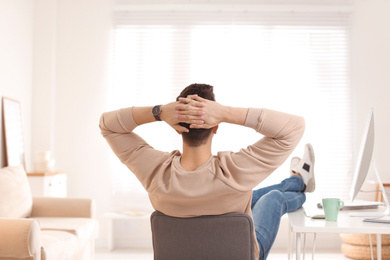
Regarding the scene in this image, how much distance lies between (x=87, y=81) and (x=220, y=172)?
3.66 meters

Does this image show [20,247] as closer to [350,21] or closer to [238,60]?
[238,60]

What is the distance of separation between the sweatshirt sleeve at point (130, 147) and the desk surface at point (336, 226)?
0.61m

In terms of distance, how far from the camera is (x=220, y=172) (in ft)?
5.02

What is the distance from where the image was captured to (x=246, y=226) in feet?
4.85

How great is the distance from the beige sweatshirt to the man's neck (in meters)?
0.03

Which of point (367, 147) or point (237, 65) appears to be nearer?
point (367, 147)

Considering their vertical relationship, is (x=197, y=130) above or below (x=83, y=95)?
below

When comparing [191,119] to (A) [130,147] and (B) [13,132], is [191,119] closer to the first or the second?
(A) [130,147]

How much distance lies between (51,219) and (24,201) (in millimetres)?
260

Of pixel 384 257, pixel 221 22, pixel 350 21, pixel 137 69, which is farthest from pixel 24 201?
pixel 350 21

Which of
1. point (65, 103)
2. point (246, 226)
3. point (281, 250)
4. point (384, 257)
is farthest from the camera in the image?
point (65, 103)

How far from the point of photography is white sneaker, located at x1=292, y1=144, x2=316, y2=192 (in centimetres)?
247

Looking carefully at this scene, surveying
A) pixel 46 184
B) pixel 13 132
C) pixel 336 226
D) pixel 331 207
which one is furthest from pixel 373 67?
pixel 13 132

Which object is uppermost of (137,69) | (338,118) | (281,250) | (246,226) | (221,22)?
(221,22)
